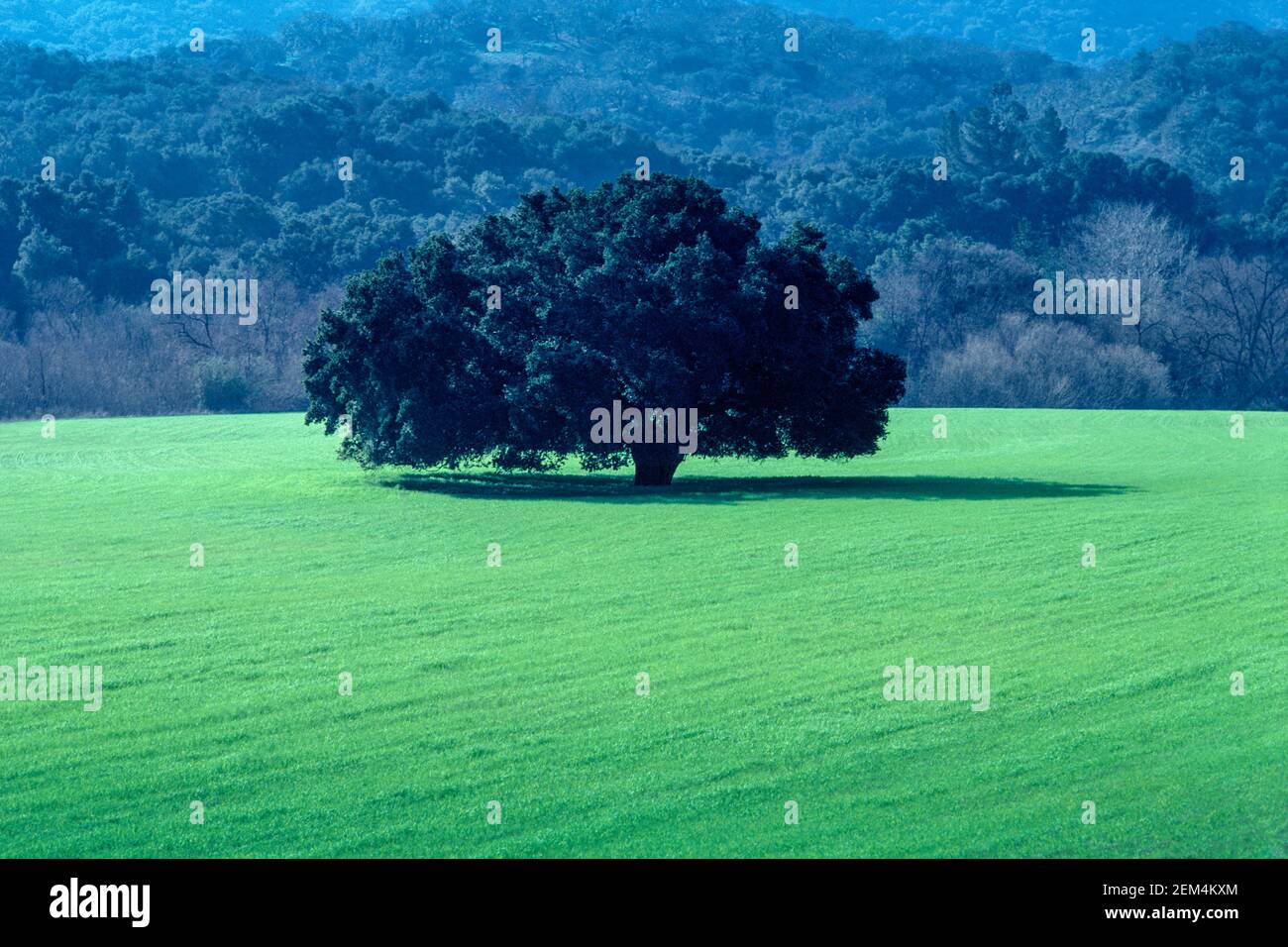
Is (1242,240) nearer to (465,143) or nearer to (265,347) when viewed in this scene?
(465,143)

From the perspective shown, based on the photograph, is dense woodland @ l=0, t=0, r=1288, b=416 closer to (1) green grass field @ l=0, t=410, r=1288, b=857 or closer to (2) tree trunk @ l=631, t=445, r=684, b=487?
(2) tree trunk @ l=631, t=445, r=684, b=487

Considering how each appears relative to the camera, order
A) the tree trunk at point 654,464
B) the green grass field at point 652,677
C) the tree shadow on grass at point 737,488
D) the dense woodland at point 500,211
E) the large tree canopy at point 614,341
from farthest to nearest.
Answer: the dense woodland at point 500,211
the tree trunk at point 654,464
the tree shadow on grass at point 737,488
the large tree canopy at point 614,341
the green grass field at point 652,677

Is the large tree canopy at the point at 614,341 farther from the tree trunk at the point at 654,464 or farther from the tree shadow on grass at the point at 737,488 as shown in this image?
the tree shadow on grass at the point at 737,488

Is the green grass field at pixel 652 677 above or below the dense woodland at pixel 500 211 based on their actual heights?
below

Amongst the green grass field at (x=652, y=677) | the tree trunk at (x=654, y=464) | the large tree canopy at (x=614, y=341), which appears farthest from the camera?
the tree trunk at (x=654, y=464)

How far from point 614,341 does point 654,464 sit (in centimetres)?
501

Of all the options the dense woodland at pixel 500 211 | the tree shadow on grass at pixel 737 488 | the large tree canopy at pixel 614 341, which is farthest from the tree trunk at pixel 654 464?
the dense woodland at pixel 500 211

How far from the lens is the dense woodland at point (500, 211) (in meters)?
99.2

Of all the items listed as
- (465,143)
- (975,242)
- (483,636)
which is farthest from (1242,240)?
(483,636)

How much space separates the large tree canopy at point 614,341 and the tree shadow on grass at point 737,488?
3.35ft

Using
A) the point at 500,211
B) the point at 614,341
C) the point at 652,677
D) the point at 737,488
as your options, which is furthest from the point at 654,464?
the point at 500,211

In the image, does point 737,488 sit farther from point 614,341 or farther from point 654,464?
point 614,341

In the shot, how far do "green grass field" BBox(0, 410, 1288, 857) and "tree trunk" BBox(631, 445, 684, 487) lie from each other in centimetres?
448

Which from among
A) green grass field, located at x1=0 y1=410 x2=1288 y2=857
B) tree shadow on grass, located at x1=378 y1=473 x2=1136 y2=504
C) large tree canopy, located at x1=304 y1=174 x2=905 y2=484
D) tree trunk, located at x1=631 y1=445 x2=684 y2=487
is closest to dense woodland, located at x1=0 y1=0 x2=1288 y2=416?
tree shadow on grass, located at x1=378 y1=473 x2=1136 y2=504
